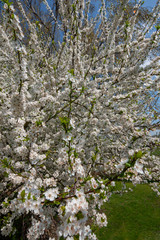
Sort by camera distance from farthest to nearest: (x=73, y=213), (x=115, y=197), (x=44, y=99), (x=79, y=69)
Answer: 1. (x=115, y=197)
2. (x=79, y=69)
3. (x=44, y=99)
4. (x=73, y=213)

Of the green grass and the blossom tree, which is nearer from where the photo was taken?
the blossom tree

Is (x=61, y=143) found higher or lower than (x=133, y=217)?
higher

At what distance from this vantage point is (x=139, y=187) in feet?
29.5

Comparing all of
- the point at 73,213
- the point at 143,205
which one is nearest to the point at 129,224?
the point at 143,205

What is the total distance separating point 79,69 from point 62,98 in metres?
1.47

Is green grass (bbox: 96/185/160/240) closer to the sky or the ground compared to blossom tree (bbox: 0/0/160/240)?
closer to the ground

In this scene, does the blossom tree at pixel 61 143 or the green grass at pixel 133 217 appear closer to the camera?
the blossom tree at pixel 61 143

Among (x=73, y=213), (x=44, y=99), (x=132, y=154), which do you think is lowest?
(x=73, y=213)

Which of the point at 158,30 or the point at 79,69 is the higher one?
the point at 158,30

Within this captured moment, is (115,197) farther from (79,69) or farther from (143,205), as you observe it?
(79,69)

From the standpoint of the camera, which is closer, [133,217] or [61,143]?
[61,143]

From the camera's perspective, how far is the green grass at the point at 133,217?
16.3 ft

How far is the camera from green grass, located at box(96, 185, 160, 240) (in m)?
4.96

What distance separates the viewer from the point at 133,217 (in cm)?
591
